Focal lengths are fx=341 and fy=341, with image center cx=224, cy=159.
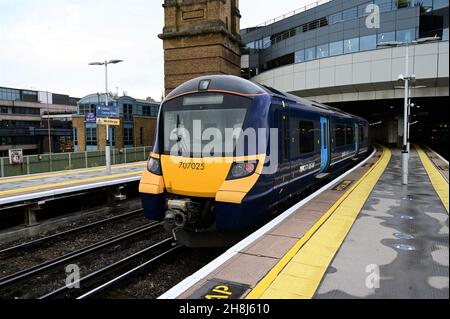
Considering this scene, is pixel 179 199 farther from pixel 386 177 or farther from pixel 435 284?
pixel 386 177

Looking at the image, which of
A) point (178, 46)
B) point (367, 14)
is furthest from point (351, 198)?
point (367, 14)

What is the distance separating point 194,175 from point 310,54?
32.9 metres

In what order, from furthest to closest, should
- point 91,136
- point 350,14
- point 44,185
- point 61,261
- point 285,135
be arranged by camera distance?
point 91,136
point 350,14
point 44,185
point 285,135
point 61,261

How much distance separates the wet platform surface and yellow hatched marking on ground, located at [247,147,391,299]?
15 cm

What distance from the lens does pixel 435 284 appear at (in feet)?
14.1

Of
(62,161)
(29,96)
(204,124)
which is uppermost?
(29,96)

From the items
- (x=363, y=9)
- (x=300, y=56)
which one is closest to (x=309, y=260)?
(x=363, y=9)

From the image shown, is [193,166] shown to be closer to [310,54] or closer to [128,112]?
[310,54]

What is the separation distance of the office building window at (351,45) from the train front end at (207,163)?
95.2ft

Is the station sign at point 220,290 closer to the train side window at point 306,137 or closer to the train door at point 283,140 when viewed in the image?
the train door at point 283,140

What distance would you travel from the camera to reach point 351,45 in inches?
1286

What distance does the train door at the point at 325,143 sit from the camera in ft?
37.4

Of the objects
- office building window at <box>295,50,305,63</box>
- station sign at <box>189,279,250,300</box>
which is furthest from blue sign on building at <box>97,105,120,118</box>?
office building window at <box>295,50,305,63</box>

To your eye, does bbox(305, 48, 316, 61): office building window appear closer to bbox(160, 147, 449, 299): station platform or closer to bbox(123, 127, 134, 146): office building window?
bbox(123, 127, 134, 146): office building window
